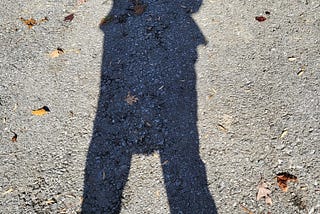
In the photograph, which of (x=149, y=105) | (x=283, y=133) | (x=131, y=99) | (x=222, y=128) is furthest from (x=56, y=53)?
(x=283, y=133)

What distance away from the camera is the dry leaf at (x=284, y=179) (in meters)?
3.09

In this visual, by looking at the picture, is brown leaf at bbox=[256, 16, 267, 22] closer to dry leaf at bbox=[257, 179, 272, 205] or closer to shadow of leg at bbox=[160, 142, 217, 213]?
shadow of leg at bbox=[160, 142, 217, 213]

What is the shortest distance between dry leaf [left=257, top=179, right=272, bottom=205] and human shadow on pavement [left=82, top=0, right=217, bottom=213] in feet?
1.42

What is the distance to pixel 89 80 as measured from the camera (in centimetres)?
408

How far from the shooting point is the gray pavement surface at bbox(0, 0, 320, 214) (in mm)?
3189

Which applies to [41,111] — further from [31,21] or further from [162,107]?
[31,21]

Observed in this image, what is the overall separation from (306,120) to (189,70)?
4.50ft

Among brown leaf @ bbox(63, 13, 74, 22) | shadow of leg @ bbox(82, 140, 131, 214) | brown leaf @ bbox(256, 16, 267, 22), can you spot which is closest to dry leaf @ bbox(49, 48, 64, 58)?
brown leaf @ bbox(63, 13, 74, 22)

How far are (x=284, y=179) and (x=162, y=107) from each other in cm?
141

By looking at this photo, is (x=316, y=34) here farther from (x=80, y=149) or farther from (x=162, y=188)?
(x=80, y=149)

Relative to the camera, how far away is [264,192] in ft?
10.1

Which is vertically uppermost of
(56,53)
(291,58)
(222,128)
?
(56,53)

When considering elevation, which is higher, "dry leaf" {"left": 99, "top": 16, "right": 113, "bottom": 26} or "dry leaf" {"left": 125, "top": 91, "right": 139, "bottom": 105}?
"dry leaf" {"left": 99, "top": 16, "right": 113, "bottom": 26}

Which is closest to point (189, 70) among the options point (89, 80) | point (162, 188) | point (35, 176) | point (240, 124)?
point (240, 124)
